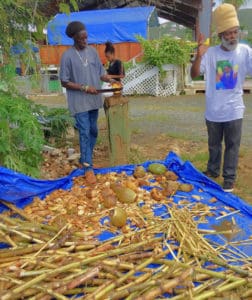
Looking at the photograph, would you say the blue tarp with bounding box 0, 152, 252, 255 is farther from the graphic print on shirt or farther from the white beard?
the white beard

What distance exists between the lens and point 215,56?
4.07 m

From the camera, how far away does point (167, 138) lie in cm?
694

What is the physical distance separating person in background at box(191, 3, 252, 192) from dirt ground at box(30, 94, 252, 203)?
62cm

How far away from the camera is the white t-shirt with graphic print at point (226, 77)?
3994mm

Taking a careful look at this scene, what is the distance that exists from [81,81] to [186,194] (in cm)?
190

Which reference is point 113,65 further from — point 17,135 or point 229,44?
point 17,135

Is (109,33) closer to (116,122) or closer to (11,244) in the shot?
(116,122)

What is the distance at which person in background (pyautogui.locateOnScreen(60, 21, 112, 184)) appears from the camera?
4.40 m

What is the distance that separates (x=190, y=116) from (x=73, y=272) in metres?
7.44

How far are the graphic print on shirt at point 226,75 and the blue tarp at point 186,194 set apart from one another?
98 centimetres

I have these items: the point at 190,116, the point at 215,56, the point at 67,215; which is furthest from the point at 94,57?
the point at 190,116

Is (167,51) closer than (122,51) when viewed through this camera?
Yes

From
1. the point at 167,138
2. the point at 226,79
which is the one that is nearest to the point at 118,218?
the point at 226,79

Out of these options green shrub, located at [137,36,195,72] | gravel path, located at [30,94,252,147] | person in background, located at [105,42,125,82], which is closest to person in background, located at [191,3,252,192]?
gravel path, located at [30,94,252,147]
